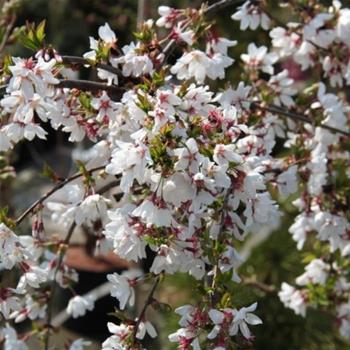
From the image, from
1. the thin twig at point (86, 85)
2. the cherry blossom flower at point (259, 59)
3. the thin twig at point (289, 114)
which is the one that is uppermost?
the cherry blossom flower at point (259, 59)

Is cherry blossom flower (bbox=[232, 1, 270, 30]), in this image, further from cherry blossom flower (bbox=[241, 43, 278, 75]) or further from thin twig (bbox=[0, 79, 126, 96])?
thin twig (bbox=[0, 79, 126, 96])

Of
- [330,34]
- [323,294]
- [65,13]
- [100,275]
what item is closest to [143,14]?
[330,34]

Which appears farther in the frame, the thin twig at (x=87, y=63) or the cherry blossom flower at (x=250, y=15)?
the cherry blossom flower at (x=250, y=15)

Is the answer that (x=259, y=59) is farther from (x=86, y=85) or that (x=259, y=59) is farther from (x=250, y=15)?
(x=86, y=85)

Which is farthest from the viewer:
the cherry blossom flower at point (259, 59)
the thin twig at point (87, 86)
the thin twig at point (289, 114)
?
the cherry blossom flower at point (259, 59)

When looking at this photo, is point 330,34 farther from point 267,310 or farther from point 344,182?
point 267,310

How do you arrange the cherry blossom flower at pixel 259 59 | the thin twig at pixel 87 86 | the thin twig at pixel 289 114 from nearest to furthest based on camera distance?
the thin twig at pixel 87 86, the thin twig at pixel 289 114, the cherry blossom flower at pixel 259 59

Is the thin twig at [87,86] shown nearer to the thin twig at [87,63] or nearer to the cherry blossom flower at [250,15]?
the thin twig at [87,63]

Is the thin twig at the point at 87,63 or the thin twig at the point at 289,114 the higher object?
the thin twig at the point at 289,114

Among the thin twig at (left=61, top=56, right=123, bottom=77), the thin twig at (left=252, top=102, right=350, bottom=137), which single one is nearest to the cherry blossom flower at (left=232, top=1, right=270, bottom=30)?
the thin twig at (left=252, top=102, right=350, bottom=137)

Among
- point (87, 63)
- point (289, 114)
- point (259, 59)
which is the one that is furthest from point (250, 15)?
point (87, 63)

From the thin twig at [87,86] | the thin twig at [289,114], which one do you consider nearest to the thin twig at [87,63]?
the thin twig at [87,86]
